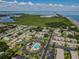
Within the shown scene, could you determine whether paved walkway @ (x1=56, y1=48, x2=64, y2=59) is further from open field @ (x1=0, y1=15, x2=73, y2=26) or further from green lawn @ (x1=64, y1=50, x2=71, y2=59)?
open field @ (x1=0, y1=15, x2=73, y2=26)

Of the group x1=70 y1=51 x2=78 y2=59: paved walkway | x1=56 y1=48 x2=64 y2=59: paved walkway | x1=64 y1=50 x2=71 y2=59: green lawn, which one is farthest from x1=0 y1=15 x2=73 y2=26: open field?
x1=70 y1=51 x2=78 y2=59: paved walkway

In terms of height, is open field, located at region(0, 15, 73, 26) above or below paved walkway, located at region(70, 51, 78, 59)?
below

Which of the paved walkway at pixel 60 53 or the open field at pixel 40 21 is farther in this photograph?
the open field at pixel 40 21

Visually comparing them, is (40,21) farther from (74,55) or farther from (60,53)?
(74,55)

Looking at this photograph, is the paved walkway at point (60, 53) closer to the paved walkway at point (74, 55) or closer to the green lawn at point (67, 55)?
the green lawn at point (67, 55)

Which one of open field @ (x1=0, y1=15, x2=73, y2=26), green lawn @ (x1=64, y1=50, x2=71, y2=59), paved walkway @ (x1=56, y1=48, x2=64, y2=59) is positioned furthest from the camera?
open field @ (x1=0, y1=15, x2=73, y2=26)

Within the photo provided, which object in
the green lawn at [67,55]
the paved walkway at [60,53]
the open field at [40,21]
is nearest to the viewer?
the paved walkway at [60,53]

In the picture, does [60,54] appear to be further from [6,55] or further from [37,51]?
[6,55]

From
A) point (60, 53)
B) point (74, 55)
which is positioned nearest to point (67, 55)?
point (74, 55)

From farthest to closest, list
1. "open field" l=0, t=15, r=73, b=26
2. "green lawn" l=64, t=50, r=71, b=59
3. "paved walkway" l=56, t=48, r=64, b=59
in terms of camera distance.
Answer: "open field" l=0, t=15, r=73, b=26 → "green lawn" l=64, t=50, r=71, b=59 → "paved walkway" l=56, t=48, r=64, b=59

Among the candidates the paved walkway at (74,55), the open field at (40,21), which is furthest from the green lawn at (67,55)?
the open field at (40,21)

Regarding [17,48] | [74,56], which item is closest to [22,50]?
[17,48]

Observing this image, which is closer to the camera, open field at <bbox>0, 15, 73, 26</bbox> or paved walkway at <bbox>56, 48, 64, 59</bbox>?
paved walkway at <bbox>56, 48, 64, 59</bbox>
